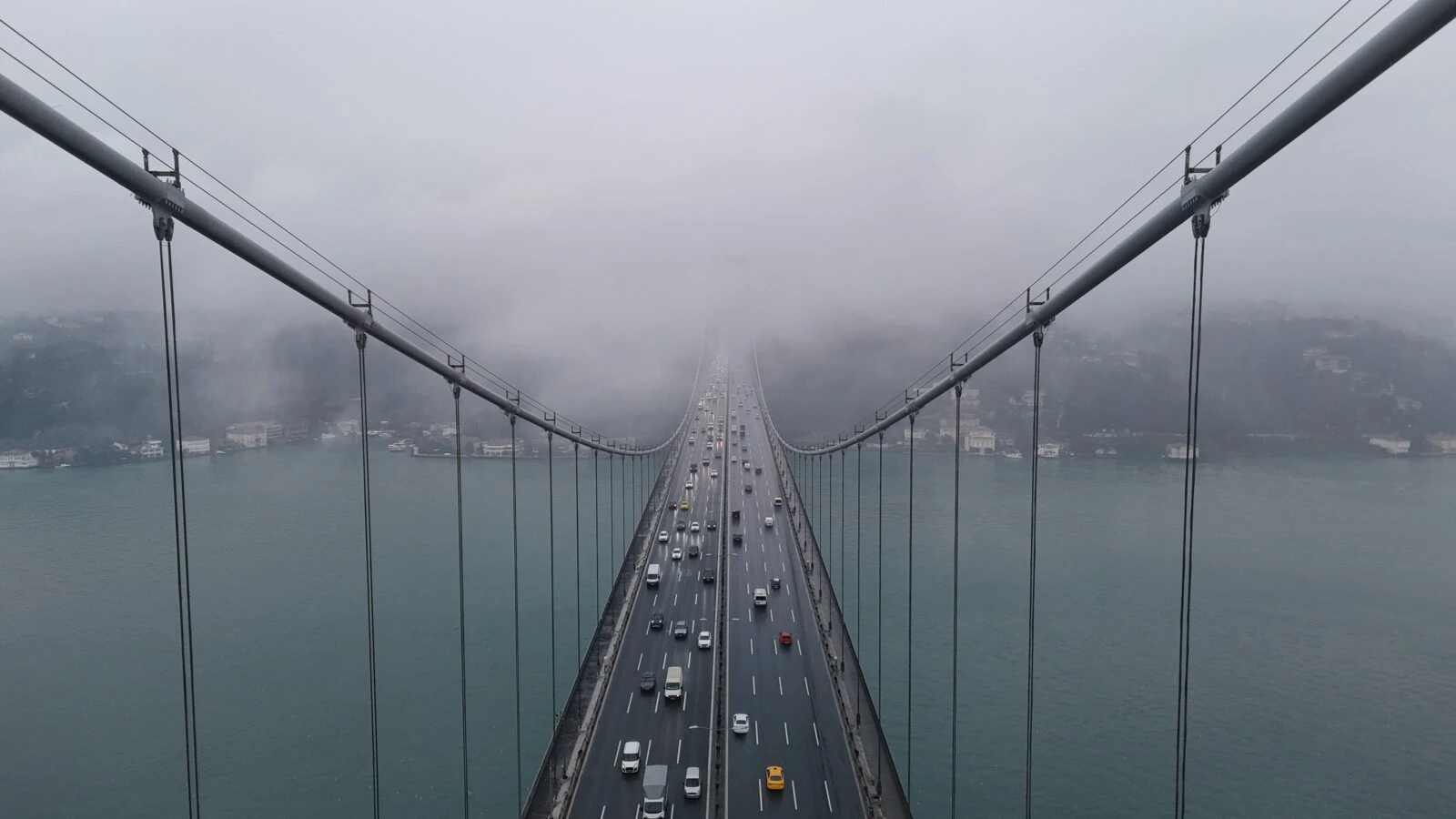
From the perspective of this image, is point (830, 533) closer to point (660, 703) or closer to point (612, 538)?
point (612, 538)

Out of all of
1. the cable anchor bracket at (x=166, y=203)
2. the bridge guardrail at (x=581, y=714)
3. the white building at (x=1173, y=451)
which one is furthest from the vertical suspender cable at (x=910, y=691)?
the white building at (x=1173, y=451)

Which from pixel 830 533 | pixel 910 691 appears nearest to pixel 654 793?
pixel 910 691

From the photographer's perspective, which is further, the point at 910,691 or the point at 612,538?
the point at 612,538

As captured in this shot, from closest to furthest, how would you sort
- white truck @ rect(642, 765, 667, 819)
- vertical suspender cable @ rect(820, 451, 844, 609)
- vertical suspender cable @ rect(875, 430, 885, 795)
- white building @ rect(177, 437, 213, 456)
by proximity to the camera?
white truck @ rect(642, 765, 667, 819), vertical suspender cable @ rect(875, 430, 885, 795), vertical suspender cable @ rect(820, 451, 844, 609), white building @ rect(177, 437, 213, 456)

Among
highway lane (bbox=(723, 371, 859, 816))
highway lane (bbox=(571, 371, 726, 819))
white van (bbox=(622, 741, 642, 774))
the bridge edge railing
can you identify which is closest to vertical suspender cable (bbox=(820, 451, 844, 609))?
the bridge edge railing

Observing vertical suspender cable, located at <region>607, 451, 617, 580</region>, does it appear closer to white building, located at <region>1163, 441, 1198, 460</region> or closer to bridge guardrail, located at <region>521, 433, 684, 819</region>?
bridge guardrail, located at <region>521, 433, 684, 819</region>

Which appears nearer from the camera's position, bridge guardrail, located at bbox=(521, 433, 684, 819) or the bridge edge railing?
bridge guardrail, located at bbox=(521, 433, 684, 819)
